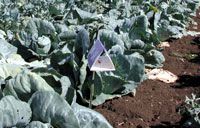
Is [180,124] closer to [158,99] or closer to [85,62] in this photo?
[158,99]

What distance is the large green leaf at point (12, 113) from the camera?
7.06ft

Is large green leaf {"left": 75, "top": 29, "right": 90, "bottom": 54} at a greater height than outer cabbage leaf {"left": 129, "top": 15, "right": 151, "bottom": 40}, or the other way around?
large green leaf {"left": 75, "top": 29, "right": 90, "bottom": 54}

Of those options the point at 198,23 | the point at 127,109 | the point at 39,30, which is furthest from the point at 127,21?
the point at 198,23

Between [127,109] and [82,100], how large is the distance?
22.2 inches

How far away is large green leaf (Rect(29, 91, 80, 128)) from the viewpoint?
223 cm

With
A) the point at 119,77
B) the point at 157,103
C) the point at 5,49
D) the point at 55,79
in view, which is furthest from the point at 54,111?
the point at 5,49

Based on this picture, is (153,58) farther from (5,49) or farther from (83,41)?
(5,49)

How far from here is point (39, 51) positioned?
4.08 metres

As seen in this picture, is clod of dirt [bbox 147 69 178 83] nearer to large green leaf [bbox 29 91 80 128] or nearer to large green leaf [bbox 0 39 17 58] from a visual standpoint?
large green leaf [bbox 0 39 17 58]

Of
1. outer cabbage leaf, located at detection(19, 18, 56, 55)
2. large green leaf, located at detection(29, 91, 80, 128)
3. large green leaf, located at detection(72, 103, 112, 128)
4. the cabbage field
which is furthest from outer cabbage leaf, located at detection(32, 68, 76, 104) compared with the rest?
outer cabbage leaf, located at detection(19, 18, 56, 55)

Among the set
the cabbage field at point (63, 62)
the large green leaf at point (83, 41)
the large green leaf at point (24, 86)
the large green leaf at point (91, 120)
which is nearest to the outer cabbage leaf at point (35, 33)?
the cabbage field at point (63, 62)

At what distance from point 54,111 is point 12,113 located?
31 cm

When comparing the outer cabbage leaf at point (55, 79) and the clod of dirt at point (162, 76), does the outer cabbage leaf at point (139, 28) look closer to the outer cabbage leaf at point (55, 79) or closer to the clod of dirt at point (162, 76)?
the clod of dirt at point (162, 76)

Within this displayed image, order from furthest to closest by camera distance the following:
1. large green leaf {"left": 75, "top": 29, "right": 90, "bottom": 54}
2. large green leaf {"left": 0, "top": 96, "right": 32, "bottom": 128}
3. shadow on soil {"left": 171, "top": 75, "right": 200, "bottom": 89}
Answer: shadow on soil {"left": 171, "top": 75, "right": 200, "bottom": 89} < large green leaf {"left": 75, "top": 29, "right": 90, "bottom": 54} < large green leaf {"left": 0, "top": 96, "right": 32, "bottom": 128}
